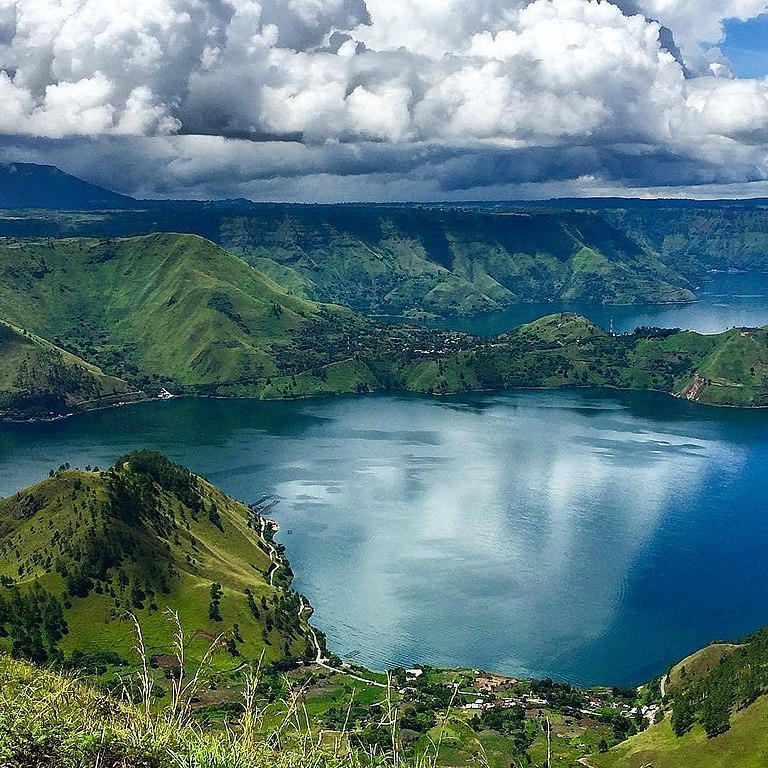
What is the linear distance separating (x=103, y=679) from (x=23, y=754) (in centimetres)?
8031

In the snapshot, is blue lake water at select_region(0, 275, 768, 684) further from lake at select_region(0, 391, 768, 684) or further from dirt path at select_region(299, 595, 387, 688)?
dirt path at select_region(299, 595, 387, 688)

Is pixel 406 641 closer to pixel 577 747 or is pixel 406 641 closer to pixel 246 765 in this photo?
pixel 577 747

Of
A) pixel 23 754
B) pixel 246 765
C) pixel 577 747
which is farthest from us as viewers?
pixel 577 747

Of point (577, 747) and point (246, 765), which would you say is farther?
point (577, 747)

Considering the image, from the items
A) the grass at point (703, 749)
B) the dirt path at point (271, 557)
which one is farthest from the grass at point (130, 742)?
the dirt path at point (271, 557)

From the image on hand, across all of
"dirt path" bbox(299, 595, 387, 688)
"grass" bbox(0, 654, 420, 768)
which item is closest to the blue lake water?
"dirt path" bbox(299, 595, 387, 688)

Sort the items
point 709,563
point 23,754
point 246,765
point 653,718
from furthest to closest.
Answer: point 709,563 < point 653,718 < point 246,765 < point 23,754

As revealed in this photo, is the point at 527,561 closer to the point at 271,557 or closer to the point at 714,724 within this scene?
the point at 271,557

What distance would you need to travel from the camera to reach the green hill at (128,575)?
10894cm

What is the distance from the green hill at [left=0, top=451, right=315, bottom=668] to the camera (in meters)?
109

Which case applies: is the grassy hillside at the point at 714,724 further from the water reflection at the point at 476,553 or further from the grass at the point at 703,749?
the water reflection at the point at 476,553

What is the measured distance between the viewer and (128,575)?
391ft

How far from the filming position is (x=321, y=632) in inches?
4702

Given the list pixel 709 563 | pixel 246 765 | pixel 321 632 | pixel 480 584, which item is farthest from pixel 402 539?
pixel 246 765
